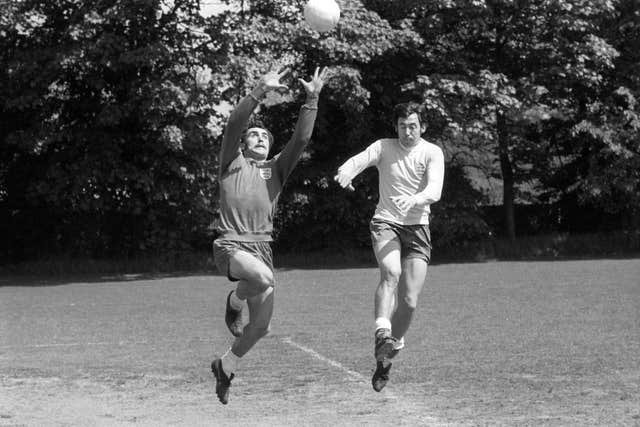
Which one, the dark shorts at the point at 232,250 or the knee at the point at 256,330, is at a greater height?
the dark shorts at the point at 232,250

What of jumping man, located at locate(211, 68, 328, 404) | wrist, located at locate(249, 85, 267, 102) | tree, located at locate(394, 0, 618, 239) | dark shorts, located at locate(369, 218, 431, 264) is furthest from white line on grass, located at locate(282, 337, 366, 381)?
tree, located at locate(394, 0, 618, 239)

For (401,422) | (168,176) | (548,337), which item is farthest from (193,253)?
(401,422)

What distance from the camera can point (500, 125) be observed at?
120 feet

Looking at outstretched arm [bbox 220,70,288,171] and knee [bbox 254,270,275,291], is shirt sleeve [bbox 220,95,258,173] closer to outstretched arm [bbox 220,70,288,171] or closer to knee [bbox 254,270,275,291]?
outstretched arm [bbox 220,70,288,171]

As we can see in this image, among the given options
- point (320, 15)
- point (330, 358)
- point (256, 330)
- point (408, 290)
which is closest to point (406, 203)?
point (408, 290)

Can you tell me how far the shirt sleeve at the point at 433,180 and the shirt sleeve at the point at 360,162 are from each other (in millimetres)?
470

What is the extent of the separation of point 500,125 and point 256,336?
2862cm

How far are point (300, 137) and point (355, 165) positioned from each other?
81cm

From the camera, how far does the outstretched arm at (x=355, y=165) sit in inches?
354

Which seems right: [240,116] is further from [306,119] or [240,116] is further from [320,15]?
[320,15]

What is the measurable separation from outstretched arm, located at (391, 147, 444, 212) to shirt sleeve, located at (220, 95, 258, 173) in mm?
1489

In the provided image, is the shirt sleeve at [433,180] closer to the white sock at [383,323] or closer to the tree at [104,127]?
the white sock at [383,323]

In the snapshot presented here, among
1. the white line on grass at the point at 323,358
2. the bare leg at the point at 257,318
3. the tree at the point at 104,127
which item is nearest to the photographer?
the bare leg at the point at 257,318

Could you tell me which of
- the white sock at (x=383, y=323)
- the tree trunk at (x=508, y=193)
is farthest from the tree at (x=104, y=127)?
the white sock at (x=383, y=323)
